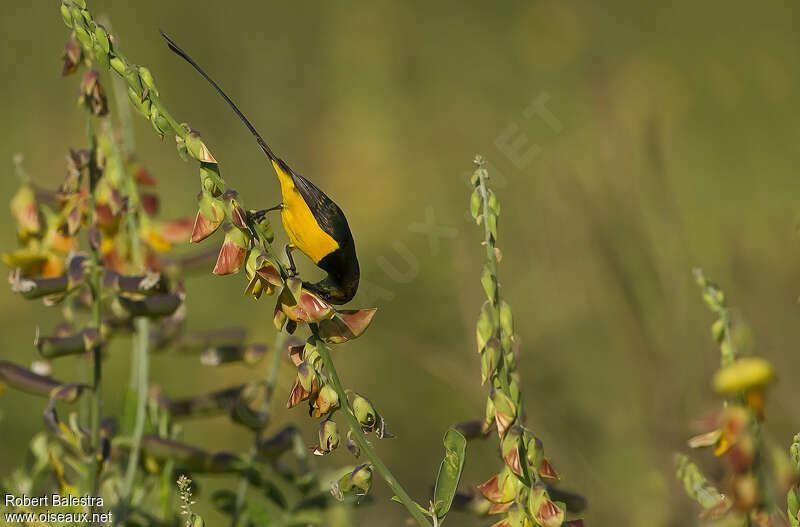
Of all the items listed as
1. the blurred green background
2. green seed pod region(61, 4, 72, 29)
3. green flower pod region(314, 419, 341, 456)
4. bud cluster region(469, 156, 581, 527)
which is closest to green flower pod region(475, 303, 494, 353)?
bud cluster region(469, 156, 581, 527)

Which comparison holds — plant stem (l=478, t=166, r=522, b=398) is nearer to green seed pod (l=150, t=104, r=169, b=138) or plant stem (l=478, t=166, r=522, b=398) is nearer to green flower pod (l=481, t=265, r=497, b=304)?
green flower pod (l=481, t=265, r=497, b=304)

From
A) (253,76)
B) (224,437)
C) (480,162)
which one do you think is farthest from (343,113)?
(480,162)

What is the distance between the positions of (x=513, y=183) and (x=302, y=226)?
1.79 metres

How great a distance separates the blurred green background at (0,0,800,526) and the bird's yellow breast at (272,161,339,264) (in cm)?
43

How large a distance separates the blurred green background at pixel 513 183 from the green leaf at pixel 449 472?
1.80 ft

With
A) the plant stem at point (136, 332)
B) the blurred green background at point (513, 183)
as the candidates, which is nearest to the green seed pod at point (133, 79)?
the plant stem at point (136, 332)

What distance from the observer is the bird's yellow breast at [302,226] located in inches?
34.2

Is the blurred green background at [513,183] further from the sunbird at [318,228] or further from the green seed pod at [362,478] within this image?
the green seed pod at [362,478]

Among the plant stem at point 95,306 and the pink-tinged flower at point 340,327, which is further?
the plant stem at point 95,306

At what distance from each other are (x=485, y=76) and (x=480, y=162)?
2642 mm

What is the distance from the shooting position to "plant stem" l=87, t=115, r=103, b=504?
83 cm

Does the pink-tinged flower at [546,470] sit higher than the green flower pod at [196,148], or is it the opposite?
the green flower pod at [196,148]

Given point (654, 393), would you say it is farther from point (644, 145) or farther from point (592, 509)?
point (644, 145)

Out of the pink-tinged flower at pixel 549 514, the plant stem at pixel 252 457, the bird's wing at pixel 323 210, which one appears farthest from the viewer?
the plant stem at pixel 252 457
